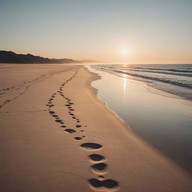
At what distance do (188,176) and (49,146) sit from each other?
106 inches

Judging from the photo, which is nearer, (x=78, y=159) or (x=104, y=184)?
(x=104, y=184)

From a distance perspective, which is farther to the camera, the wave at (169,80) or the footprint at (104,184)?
the wave at (169,80)

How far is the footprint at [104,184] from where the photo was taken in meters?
2.97

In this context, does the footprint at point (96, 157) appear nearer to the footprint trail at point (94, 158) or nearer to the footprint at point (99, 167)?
the footprint trail at point (94, 158)

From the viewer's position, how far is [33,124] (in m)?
5.68

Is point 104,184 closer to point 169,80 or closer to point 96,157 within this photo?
point 96,157

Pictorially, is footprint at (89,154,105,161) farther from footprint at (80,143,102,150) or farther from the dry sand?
footprint at (80,143,102,150)

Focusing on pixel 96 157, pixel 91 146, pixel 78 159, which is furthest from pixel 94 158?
pixel 91 146

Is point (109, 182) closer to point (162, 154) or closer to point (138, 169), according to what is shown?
point (138, 169)

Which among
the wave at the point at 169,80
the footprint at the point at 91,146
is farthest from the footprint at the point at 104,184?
the wave at the point at 169,80

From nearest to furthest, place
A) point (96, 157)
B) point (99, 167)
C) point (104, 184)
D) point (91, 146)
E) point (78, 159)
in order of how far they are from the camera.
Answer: point (104, 184), point (99, 167), point (78, 159), point (96, 157), point (91, 146)

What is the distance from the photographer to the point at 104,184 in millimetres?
3033

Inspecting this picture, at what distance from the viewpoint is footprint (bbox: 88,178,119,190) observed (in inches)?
117

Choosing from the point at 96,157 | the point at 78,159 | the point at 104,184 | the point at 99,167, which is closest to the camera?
the point at 104,184
